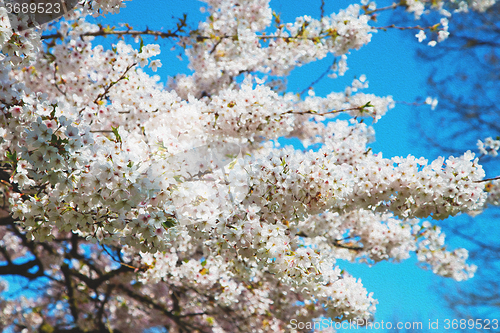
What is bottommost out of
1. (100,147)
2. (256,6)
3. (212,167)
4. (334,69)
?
(100,147)

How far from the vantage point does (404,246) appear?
5496mm

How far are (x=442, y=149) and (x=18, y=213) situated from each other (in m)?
9.62

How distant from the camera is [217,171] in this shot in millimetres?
2736

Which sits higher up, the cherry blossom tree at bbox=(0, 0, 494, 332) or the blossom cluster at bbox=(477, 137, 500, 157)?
the blossom cluster at bbox=(477, 137, 500, 157)

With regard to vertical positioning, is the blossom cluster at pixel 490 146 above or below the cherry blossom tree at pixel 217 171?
above

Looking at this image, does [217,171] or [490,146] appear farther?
[490,146]

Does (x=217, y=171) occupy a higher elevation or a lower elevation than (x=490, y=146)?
lower

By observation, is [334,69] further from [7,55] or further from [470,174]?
[7,55]

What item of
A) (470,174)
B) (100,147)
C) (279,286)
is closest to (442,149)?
(279,286)

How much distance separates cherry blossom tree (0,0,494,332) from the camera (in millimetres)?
2148

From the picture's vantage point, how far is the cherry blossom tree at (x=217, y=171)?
7.05 feet

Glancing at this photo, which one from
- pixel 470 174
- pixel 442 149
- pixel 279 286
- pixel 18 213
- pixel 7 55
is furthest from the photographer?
pixel 442 149

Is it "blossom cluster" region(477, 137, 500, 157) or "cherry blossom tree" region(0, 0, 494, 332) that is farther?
"blossom cluster" region(477, 137, 500, 157)

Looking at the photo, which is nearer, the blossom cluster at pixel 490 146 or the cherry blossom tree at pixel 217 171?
the cherry blossom tree at pixel 217 171
